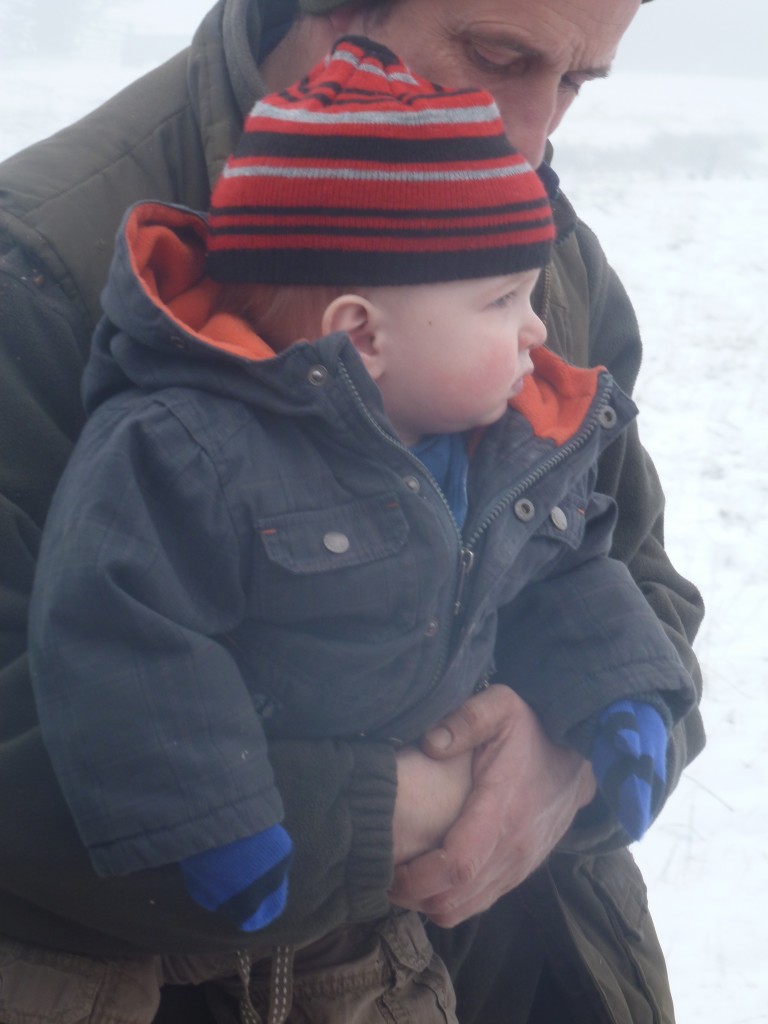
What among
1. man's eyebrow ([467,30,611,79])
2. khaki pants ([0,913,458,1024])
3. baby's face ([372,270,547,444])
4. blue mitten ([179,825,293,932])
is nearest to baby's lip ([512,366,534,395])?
baby's face ([372,270,547,444])

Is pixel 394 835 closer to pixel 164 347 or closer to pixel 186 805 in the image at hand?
pixel 186 805

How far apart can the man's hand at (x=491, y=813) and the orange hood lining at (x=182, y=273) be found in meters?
0.56

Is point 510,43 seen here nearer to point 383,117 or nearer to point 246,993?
point 383,117

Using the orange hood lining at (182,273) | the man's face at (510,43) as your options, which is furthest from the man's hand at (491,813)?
the man's face at (510,43)

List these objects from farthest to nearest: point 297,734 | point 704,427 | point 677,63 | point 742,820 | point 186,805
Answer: point 677,63 < point 704,427 < point 742,820 < point 297,734 < point 186,805

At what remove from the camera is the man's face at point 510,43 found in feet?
5.34

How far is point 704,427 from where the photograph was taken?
4902 mm

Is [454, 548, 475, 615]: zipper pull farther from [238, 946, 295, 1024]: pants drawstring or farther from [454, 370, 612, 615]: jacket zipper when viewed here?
[238, 946, 295, 1024]: pants drawstring

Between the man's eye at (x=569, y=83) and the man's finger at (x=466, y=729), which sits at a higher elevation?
the man's eye at (x=569, y=83)

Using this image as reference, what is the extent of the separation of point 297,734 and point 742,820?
2062 mm

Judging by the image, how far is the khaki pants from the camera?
1.40 m

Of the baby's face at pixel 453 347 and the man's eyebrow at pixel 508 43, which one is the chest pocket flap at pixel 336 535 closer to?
the baby's face at pixel 453 347

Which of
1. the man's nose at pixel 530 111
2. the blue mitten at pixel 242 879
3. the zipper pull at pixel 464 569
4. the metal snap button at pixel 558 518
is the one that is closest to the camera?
the blue mitten at pixel 242 879

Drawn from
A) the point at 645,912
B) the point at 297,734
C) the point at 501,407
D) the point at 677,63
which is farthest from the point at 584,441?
the point at 677,63
